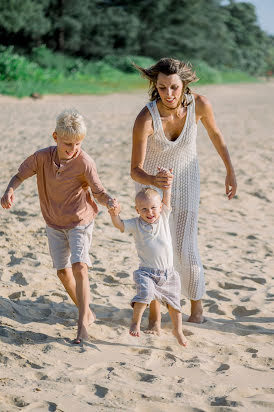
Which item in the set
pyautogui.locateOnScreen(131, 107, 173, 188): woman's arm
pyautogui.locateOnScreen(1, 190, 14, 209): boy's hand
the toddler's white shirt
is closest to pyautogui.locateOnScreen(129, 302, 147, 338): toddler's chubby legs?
the toddler's white shirt

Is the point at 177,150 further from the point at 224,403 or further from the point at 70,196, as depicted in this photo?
the point at 224,403

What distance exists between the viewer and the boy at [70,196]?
3883 millimetres

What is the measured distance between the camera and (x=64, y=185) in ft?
12.9

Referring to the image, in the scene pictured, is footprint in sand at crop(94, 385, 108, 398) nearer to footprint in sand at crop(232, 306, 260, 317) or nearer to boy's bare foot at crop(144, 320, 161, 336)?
boy's bare foot at crop(144, 320, 161, 336)

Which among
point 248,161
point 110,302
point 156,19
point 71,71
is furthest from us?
point 156,19

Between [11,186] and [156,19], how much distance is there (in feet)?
161

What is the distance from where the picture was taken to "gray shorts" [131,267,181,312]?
383cm

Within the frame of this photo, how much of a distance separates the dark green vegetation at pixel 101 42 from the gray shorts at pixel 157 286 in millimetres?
19733

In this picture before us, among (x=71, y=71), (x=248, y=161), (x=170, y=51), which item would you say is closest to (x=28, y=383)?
(x=248, y=161)

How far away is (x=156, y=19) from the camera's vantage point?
166ft

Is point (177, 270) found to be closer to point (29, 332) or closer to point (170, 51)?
point (29, 332)

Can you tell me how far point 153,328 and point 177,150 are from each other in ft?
4.02

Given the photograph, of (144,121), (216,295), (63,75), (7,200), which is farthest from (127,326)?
(63,75)

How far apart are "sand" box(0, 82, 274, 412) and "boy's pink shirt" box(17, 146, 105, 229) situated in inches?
30.7
